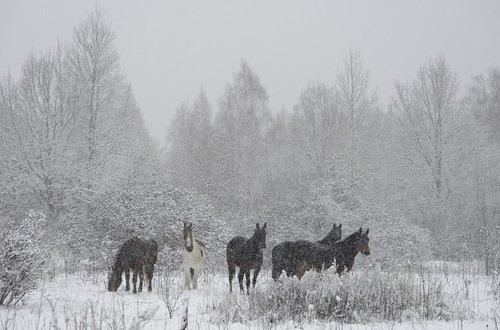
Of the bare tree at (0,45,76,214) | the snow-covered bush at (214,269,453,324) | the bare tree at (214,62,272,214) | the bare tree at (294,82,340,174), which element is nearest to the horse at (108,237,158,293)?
the snow-covered bush at (214,269,453,324)

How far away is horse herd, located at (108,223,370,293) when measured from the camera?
8.35 metres

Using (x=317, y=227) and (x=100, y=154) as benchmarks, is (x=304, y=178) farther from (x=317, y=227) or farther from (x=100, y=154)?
(x=100, y=154)

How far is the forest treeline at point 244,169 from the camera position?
15.1 metres

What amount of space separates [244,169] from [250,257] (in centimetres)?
2012

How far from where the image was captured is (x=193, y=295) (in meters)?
8.30

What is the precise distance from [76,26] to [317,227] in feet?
50.4

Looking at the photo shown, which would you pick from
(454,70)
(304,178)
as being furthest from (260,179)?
(454,70)

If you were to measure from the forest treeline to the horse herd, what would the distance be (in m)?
3.67

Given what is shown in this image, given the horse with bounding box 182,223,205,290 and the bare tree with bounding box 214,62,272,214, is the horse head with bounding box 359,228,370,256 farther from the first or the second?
the bare tree with bounding box 214,62,272,214

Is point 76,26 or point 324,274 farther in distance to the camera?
point 76,26

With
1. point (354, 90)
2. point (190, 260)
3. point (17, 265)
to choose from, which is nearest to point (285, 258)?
point (190, 260)

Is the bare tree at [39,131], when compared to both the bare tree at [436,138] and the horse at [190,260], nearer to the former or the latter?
the horse at [190,260]

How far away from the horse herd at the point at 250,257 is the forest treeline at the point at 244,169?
367 centimetres

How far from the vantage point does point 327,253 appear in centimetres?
890
